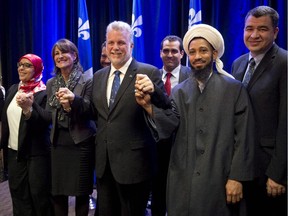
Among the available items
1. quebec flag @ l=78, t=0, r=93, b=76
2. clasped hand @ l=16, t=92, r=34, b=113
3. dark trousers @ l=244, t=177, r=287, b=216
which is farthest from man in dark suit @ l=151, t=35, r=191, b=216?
quebec flag @ l=78, t=0, r=93, b=76

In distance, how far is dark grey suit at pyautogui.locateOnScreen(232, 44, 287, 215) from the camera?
1761 millimetres

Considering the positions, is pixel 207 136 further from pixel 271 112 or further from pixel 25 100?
pixel 25 100

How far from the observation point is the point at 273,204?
76.2 inches

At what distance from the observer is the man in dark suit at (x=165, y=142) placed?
265 cm

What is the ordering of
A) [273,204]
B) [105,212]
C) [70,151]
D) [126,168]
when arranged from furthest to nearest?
[70,151], [105,212], [126,168], [273,204]

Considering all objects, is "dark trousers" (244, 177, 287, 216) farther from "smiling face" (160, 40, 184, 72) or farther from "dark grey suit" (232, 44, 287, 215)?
"smiling face" (160, 40, 184, 72)

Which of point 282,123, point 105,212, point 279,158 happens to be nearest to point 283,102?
point 282,123

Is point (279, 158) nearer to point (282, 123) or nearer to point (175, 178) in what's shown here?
point (282, 123)

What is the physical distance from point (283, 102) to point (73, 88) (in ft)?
4.50

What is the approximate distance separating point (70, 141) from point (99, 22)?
231 centimetres

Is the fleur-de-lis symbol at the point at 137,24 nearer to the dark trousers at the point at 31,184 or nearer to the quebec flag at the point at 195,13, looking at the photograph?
the quebec flag at the point at 195,13

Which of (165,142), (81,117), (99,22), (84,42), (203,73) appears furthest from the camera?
(99,22)

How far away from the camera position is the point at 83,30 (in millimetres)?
4074

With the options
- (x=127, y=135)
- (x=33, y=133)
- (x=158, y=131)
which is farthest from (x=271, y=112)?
(x=33, y=133)
